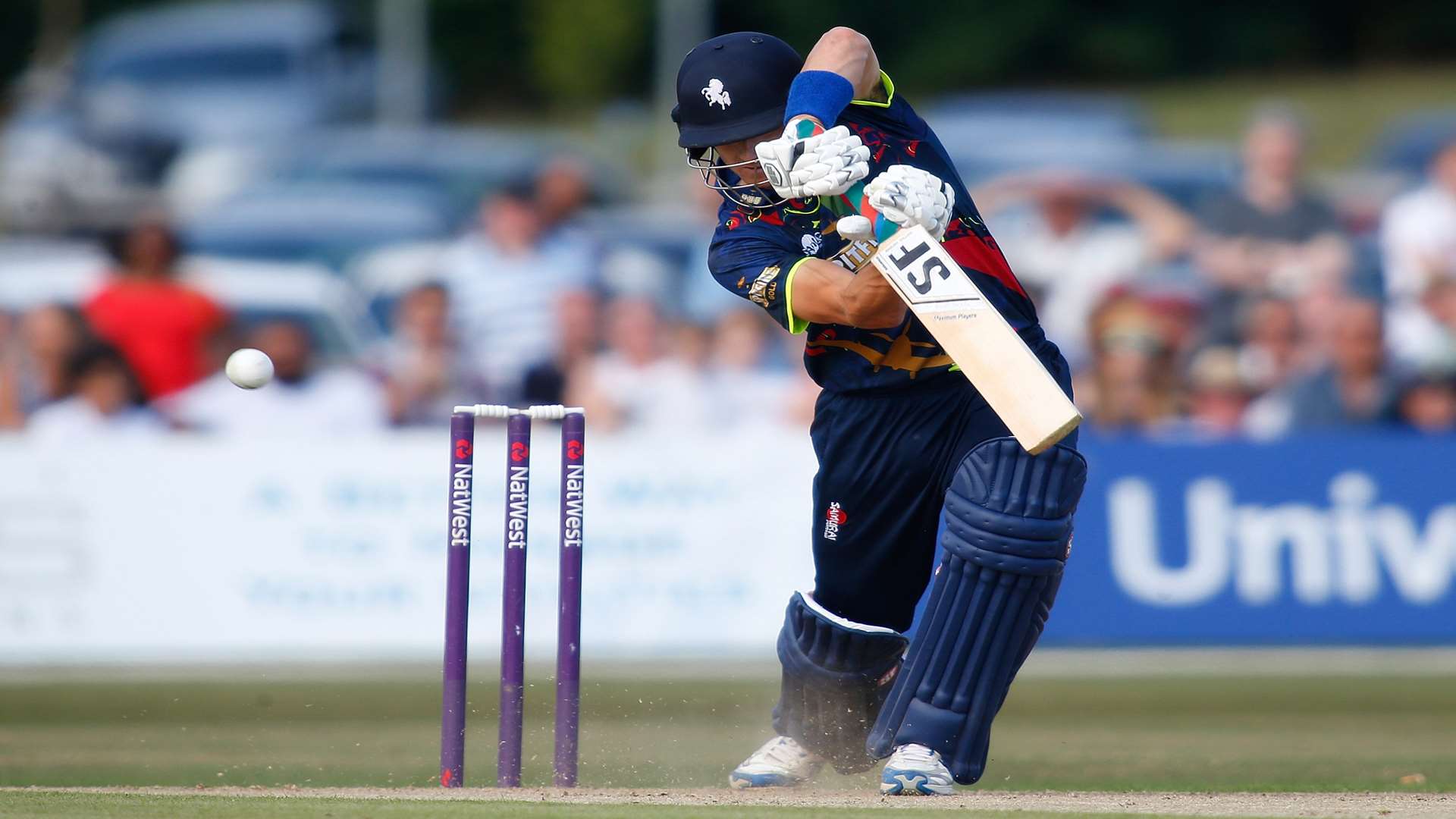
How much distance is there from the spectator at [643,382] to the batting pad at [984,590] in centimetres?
463

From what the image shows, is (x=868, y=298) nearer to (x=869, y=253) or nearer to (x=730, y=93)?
(x=869, y=253)

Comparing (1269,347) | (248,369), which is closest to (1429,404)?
(1269,347)

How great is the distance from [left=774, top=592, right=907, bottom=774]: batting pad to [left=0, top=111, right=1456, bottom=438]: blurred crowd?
12.3 ft

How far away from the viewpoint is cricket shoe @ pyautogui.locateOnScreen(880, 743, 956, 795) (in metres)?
4.39

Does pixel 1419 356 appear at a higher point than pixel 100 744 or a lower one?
higher

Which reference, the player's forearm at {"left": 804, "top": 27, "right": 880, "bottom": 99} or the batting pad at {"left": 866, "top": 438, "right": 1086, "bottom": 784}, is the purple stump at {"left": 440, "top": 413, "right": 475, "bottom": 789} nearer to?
the batting pad at {"left": 866, "top": 438, "right": 1086, "bottom": 784}

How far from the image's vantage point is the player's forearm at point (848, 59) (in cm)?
448

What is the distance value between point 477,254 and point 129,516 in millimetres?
2521

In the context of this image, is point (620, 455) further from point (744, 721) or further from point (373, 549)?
point (744, 721)

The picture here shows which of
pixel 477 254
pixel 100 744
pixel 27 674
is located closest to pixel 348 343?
pixel 477 254

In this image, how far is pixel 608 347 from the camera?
927 centimetres

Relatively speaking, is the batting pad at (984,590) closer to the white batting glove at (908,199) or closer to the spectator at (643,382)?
the white batting glove at (908,199)

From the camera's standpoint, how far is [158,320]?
9.41m

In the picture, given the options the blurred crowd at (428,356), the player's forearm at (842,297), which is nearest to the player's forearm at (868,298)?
the player's forearm at (842,297)
